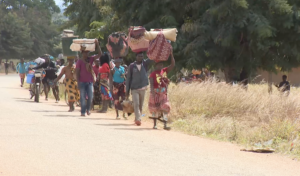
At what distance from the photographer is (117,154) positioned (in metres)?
9.16

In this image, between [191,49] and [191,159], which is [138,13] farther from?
[191,159]

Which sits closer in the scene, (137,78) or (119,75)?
(137,78)

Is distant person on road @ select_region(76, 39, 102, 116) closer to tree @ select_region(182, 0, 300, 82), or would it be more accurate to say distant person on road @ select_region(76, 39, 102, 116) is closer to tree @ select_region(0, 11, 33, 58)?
tree @ select_region(182, 0, 300, 82)

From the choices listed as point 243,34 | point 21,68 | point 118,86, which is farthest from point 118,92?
point 21,68

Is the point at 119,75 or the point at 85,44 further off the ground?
the point at 85,44

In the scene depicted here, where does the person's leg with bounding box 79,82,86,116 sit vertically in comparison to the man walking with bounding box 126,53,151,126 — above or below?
below

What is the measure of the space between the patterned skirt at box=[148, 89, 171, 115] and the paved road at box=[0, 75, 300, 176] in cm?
53

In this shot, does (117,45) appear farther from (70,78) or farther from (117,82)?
(70,78)

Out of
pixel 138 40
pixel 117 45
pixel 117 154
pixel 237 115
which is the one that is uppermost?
A: pixel 138 40

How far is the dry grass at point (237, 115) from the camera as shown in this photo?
12019 millimetres

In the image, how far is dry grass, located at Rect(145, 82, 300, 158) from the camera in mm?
12019

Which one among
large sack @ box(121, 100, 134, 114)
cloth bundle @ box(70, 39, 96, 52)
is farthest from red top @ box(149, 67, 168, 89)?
cloth bundle @ box(70, 39, 96, 52)

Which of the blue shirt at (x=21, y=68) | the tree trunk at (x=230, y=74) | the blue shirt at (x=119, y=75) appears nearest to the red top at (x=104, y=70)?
the blue shirt at (x=119, y=75)

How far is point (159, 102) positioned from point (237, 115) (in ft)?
9.69
